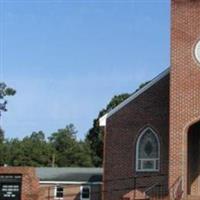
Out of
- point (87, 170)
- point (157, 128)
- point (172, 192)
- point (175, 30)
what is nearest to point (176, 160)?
point (172, 192)

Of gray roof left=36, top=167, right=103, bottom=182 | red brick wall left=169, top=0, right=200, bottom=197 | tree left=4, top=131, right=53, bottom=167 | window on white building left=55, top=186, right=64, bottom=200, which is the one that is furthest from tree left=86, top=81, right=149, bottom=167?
red brick wall left=169, top=0, right=200, bottom=197

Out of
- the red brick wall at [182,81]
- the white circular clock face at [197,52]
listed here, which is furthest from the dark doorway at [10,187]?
the white circular clock face at [197,52]

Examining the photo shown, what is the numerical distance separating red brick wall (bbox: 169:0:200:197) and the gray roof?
50.8ft

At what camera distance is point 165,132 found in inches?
1094

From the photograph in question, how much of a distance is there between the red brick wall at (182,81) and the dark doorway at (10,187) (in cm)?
709

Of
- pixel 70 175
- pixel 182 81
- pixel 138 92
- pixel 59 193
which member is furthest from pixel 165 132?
pixel 70 175

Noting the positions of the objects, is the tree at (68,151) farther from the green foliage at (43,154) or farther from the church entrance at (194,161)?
the church entrance at (194,161)

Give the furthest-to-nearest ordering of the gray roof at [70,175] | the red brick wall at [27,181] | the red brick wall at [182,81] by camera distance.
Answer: the gray roof at [70,175] → the red brick wall at [27,181] → the red brick wall at [182,81]

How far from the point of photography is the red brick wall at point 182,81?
961 inches

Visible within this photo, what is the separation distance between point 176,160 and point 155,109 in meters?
4.51

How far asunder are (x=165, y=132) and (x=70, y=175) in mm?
15821

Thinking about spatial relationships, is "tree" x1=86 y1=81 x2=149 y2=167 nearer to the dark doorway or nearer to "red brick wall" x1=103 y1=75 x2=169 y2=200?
"red brick wall" x1=103 y1=75 x2=169 y2=200

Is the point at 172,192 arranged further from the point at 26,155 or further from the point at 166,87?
the point at 26,155

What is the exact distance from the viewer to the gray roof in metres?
40.0
